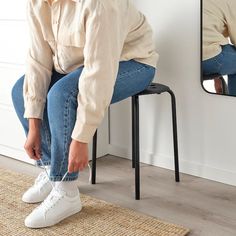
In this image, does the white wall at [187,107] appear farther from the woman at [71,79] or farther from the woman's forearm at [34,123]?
the woman's forearm at [34,123]

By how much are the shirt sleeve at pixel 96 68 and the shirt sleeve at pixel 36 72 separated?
0.27m

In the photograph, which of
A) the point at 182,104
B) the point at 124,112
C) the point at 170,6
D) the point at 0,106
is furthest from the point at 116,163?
the point at 170,6

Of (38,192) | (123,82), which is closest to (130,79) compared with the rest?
(123,82)

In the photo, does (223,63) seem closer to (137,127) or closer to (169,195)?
A: (137,127)

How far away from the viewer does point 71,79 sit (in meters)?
1.35

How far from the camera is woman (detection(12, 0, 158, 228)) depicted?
1250 mm

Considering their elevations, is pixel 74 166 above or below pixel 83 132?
below

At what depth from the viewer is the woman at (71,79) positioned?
1250mm

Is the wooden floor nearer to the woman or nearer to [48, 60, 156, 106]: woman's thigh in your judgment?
the woman

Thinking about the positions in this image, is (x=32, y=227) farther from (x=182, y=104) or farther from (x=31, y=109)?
(x=182, y=104)

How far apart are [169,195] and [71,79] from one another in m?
0.65

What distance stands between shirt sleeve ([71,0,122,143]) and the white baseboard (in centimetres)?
74

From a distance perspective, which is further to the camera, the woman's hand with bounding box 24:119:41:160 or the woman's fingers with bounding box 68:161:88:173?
the woman's hand with bounding box 24:119:41:160

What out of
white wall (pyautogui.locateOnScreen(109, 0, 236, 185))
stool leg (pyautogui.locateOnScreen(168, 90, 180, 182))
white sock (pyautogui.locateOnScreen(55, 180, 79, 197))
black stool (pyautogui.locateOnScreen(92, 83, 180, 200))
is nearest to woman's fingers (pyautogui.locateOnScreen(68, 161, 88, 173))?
white sock (pyautogui.locateOnScreen(55, 180, 79, 197))
